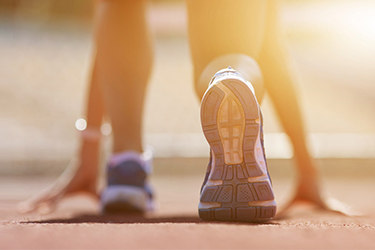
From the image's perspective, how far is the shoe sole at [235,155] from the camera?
0.78 metres

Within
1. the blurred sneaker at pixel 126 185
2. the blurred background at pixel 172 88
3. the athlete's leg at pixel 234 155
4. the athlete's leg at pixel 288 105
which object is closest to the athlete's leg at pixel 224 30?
the athlete's leg at pixel 234 155

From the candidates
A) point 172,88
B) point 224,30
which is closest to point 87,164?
point 224,30

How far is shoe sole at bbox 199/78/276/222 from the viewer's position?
78 centimetres

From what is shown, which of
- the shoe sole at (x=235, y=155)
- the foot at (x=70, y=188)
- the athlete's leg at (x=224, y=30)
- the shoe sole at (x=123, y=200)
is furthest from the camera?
the foot at (x=70, y=188)

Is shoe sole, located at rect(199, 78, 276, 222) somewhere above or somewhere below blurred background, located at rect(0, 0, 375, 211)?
below

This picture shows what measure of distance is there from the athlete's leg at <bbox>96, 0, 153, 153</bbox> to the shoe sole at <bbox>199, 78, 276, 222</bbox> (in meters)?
0.49

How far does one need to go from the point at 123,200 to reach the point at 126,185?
0.05 meters

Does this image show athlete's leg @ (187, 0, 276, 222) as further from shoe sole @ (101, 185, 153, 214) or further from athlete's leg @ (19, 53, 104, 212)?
athlete's leg @ (19, 53, 104, 212)

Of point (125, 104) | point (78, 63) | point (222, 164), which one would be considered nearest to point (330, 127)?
point (78, 63)

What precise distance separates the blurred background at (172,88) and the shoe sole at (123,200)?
0.61 metres

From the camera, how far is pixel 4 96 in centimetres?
558

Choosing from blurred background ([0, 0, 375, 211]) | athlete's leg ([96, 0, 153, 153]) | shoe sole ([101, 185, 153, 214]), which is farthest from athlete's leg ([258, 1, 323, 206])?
shoe sole ([101, 185, 153, 214])

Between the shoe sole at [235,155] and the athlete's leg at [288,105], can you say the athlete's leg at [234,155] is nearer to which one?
the shoe sole at [235,155]

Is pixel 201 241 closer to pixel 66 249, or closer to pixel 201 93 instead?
pixel 66 249
